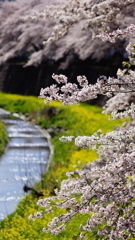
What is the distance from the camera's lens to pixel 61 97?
18.9ft

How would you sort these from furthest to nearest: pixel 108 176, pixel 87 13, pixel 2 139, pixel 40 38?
pixel 40 38 < pixel 2 139 < pixel 87 13 < pixel 108 176

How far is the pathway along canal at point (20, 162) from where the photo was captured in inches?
476

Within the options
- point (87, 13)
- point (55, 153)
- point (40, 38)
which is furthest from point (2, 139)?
point (40, 38)

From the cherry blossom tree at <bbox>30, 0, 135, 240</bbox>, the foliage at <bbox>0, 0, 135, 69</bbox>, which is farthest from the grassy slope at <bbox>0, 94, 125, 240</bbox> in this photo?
the foliage at <bbox>0, 0, 135, 69</bbox>

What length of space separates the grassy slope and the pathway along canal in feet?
1.26

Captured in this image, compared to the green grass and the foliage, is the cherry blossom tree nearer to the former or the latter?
the green grass

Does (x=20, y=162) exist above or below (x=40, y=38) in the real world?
below

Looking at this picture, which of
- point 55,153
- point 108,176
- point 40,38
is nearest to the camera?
point 108,176

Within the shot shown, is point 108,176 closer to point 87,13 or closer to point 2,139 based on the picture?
point 87,13

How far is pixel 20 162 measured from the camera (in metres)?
16.0

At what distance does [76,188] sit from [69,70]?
121ft

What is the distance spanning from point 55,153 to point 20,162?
7.10 feet

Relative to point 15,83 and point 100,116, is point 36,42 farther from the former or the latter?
point 100,116

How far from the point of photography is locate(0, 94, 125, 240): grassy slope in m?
9.58
